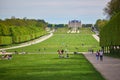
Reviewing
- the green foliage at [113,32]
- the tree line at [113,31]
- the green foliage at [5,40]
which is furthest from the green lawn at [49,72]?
the green foliage at [5,40]

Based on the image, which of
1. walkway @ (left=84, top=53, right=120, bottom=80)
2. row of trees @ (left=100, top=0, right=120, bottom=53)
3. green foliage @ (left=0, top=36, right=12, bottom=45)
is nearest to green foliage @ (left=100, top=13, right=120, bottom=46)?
row of trees @ (left=100, top=0, right=120, bottom=53)

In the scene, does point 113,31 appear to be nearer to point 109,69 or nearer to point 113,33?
point 113,33

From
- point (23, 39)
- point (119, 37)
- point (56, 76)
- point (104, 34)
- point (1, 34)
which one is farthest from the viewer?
point (23, 39)

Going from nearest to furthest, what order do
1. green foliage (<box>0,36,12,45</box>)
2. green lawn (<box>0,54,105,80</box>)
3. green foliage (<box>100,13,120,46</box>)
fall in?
green lawn (<box>0,54,105,80</box>), green foliage (<box>100,13,120,46</box>), green foliage (<box>0,36,12,45</box>)

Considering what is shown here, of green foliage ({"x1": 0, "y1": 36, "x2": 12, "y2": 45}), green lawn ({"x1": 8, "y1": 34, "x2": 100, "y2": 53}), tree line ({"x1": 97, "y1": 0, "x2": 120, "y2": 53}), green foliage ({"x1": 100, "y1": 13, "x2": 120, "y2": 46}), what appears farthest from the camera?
green foliage ({"x1": 0, "y1": 36, "x2": 12, "y2": 45})

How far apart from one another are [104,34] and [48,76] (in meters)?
33.0

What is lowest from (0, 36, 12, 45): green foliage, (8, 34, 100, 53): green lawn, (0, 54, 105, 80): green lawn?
(0, 54, 105, 80): green lawn

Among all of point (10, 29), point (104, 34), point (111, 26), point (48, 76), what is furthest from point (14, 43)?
point (48, 76)

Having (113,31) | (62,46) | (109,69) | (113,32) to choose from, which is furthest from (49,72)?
(62,46)

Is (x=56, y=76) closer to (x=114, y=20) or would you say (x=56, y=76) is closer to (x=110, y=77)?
(x=110, y=77)

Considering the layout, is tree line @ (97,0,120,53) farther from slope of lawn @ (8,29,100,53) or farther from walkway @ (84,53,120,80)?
slope of lawn @ (8,29,100,53)

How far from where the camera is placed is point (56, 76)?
A: 72.7ft

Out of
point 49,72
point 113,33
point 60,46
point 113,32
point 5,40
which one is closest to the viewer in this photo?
point 49,72

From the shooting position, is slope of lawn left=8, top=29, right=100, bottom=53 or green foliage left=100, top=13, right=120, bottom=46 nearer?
green foliage left=100, top=13, right=120, bottom=46
